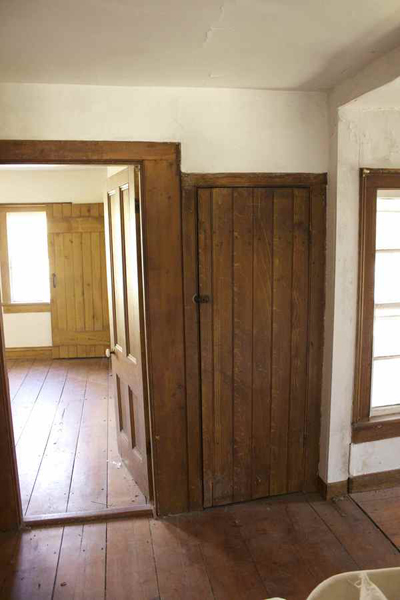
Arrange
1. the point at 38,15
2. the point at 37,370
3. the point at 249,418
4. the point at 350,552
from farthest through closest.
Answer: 1. the point at 37,370
2. the point at 249,418
3. the point at 350,552
4. the point at 38,15

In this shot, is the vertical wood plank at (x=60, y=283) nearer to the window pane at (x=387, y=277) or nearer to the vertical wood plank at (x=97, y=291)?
the vertical wood plank at (x=97, y=291)

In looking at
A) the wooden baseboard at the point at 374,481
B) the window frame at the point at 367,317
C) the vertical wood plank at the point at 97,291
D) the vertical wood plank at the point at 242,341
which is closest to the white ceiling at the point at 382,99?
the window frame at the point at 367,317

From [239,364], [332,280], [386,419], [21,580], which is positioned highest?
[332,280]

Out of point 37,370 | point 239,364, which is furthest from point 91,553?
point 37,370

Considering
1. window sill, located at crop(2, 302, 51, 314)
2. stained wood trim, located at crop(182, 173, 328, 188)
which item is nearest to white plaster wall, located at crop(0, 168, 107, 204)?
window sill, located at crop(2, 302, 51, 314)

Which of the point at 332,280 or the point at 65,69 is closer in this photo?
the point at 65,69

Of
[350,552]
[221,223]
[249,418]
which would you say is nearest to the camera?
[350,552]

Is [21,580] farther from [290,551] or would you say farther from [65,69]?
[65,69]

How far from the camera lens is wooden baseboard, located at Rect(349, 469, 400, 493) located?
280 cm

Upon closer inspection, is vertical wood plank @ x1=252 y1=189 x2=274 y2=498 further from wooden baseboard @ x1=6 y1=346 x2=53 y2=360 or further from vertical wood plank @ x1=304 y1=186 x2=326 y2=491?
wooden baseboard @ x1=6 y1=346 x2=53 y2=360

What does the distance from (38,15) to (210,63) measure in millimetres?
800

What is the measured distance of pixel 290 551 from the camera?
2.32 metres

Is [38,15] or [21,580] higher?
[38,15]

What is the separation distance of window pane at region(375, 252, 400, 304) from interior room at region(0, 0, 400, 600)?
0.01m
